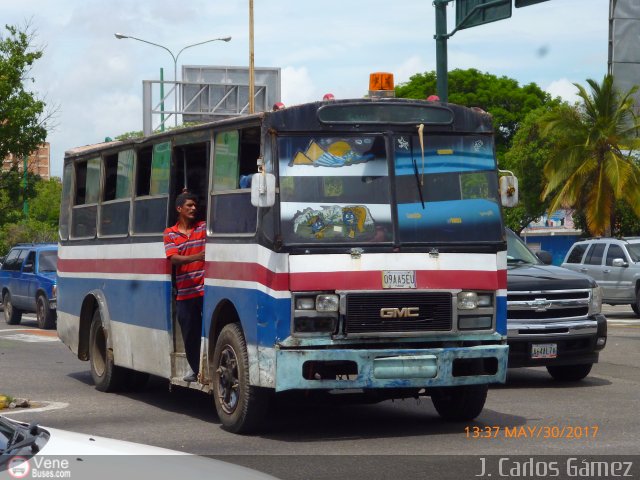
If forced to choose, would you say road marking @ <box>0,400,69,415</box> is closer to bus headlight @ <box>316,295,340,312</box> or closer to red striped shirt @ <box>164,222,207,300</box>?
red striped shirt @ <box>164,222,207,300</box>

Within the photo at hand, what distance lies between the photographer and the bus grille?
1009 centimetres

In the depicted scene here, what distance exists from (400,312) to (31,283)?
20136mm

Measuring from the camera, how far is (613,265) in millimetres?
29141

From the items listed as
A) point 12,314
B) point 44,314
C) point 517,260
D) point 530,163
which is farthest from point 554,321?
point 530,163

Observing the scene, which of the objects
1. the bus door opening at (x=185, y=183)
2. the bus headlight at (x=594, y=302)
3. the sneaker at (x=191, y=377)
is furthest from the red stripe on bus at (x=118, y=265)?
the bus headlight at (x=594, y=302)

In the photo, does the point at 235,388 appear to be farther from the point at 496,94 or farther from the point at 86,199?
the point at 496,94

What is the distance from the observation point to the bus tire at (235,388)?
10.3 metres

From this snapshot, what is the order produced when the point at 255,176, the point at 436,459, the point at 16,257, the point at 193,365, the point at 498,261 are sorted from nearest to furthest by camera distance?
the point at 436,459
the point at 255,176
the point at 498,261
the point at 193,365
the point at 16,257

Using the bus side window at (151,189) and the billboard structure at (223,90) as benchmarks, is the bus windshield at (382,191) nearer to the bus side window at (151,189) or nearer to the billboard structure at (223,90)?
the bus side window at (151,189)

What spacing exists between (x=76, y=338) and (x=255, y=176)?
594 cm

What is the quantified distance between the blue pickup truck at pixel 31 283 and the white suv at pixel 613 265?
1214 centimetres

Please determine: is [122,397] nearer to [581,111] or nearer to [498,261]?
[498,261]

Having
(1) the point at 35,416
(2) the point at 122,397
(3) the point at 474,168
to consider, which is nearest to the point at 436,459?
(3) the point at 474,168

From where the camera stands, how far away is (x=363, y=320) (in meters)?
10.1
